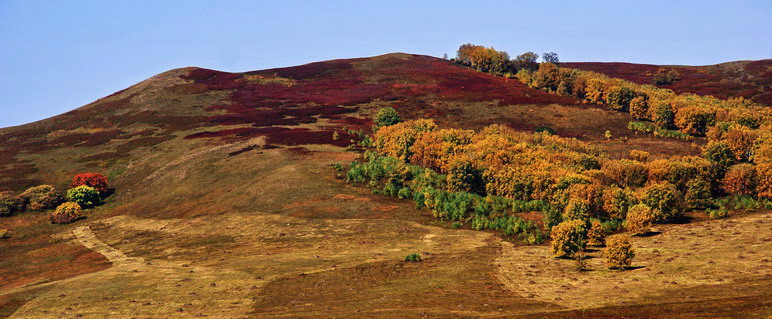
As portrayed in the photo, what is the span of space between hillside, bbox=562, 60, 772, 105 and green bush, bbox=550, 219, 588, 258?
73316mm

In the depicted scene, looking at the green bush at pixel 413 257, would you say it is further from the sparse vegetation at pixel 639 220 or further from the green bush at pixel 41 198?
the green bush at pixel 41 198

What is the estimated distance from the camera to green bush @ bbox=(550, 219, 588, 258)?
94.5 feet

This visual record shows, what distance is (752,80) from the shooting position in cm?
10962

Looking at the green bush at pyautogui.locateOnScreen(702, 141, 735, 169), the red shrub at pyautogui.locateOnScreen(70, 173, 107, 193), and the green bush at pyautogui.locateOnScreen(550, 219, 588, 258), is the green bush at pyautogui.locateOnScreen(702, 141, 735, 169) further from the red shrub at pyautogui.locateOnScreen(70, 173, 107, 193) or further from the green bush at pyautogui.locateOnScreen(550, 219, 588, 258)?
the red shrub at pyautogui.locateOnScreen(70, 173, 107, 193)

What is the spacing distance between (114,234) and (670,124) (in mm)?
63222

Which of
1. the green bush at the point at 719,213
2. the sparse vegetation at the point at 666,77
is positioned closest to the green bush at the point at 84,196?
the green bush at the point at 719,213

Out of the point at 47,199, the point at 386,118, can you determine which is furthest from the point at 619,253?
the point at 47,199

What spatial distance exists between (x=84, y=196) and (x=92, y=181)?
388 centimetres

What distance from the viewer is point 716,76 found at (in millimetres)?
118250

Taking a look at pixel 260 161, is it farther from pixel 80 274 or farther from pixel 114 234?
pixel 80 274

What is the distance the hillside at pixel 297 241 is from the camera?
70.1ft

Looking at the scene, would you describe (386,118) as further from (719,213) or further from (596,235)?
(596,235)

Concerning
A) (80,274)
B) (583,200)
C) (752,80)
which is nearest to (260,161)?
(80,274)

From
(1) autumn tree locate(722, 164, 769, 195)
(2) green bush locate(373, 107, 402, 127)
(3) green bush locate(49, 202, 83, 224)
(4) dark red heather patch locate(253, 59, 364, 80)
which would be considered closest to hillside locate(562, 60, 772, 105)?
(1) autumn tree locate(722, 164, 769, 195)
